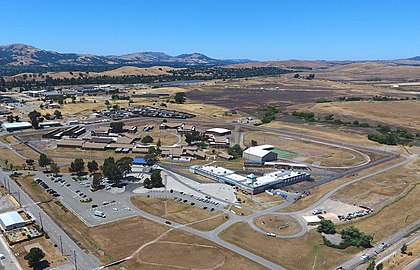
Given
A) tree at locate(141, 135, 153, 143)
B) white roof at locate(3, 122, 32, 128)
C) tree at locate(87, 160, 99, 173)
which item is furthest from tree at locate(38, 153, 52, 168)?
white roof at locate(3, 122, 32, 128)

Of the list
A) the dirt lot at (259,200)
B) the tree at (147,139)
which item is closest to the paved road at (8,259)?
the dirt lot at (259,200)

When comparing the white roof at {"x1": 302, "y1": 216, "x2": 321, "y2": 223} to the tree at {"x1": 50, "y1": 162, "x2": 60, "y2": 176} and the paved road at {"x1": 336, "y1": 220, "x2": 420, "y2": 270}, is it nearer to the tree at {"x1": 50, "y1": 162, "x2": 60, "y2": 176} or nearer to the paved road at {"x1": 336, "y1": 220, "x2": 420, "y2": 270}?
the paved road at {"x1": 336, "y1": 220, "x2": 420, "y2": 270}

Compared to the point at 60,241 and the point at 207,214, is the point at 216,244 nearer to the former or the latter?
the point at 207,214

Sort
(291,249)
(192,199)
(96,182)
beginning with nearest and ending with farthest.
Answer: (291,249), (192,199), (96,182)

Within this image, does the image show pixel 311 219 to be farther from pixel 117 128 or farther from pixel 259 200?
pixel 117 128

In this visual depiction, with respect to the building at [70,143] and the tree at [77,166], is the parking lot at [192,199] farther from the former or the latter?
the building at [70,143]

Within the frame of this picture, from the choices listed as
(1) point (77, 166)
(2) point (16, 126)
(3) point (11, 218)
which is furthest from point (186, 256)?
(2) point (16, 126)

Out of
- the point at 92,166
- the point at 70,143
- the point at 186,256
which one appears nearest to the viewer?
the point at 186,256
